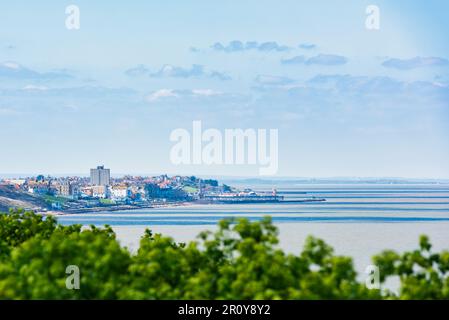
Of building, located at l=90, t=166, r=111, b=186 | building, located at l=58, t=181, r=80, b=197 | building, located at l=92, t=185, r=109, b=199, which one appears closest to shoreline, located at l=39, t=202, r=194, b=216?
building, located at l=90, t=166, r=111, b=186

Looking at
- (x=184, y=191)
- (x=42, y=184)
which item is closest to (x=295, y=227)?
(x=184, y=191)

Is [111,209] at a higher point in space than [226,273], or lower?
higher

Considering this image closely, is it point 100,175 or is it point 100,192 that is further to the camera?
point 100,192

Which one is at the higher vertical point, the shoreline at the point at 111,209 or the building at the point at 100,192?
the building at the point at 100,192

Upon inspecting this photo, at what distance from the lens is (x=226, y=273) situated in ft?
44.1

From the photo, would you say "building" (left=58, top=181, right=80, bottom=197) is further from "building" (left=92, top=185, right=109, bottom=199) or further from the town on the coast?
"building" (left=92, top=185, right=109, bottom=199)

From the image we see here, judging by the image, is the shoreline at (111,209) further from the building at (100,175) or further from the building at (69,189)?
the building at (69,189)

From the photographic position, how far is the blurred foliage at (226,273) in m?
12.8

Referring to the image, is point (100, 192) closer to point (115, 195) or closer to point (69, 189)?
point (115, 195)

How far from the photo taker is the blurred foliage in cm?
1284

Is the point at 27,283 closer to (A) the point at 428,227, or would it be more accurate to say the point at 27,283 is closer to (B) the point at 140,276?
(B) the point at 140,276

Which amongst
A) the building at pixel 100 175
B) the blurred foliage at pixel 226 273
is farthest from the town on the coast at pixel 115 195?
the blurred foliage at pixel 226 273

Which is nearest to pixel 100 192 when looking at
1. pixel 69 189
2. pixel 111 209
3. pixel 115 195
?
pixel 115 195
